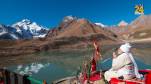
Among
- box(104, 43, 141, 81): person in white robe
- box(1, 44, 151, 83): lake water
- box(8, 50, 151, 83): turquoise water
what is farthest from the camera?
box(1, 44, 151, 83): lake water

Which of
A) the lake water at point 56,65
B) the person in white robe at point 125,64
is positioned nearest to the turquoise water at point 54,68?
the lake water at point 56,65

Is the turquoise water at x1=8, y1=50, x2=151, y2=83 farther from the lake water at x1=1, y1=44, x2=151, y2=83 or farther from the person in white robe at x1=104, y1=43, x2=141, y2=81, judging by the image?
the person in white robe at x1=104, y1=43, x2=141, y2=81

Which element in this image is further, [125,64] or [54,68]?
[54,68]

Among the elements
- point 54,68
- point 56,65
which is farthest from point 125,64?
point 56,65

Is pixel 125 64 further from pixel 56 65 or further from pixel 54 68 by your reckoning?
pixel 56 65

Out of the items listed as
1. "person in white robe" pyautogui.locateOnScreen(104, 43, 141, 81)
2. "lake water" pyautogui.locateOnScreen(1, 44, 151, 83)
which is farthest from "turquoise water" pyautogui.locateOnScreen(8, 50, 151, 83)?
"person in white robe" pyautogui.locateOnScreen(104, 43, 141, 81)

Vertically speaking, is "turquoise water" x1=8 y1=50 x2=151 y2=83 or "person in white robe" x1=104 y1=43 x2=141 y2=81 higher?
"turquoise water" x1=8 y1=50 x2=151 y2=83

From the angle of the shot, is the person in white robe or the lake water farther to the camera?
the lake water

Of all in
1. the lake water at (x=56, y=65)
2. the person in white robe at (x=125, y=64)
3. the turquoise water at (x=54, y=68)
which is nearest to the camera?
the person in white robe at (x=125, y=64)

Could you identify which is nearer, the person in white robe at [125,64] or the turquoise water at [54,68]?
the person in white robe at [125,64]

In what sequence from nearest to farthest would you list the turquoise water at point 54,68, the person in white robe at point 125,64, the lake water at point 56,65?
the person in white robe at point 125,64, the turquoise water at point 54,68, the lake water at point 56,65

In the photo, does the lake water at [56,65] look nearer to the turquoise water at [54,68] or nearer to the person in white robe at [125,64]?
the turquoise water at [54,68]

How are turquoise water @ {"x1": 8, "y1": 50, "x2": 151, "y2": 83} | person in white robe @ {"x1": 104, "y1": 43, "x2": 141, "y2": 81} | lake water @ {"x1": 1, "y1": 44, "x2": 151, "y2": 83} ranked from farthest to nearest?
1. lake water @ {"x1": 1, "y1": 44, "x2": 151, "y2": 83}
2. turquoise water @ {"x1": 8, "y1": 50, "x2": 151, "y2": 83}
3. person in white robe @ {"x1": 104, "y1": 43, "x2": 141, "y2": 81}

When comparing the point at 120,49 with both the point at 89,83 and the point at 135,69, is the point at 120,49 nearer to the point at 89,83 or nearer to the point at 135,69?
the point at 135,69
